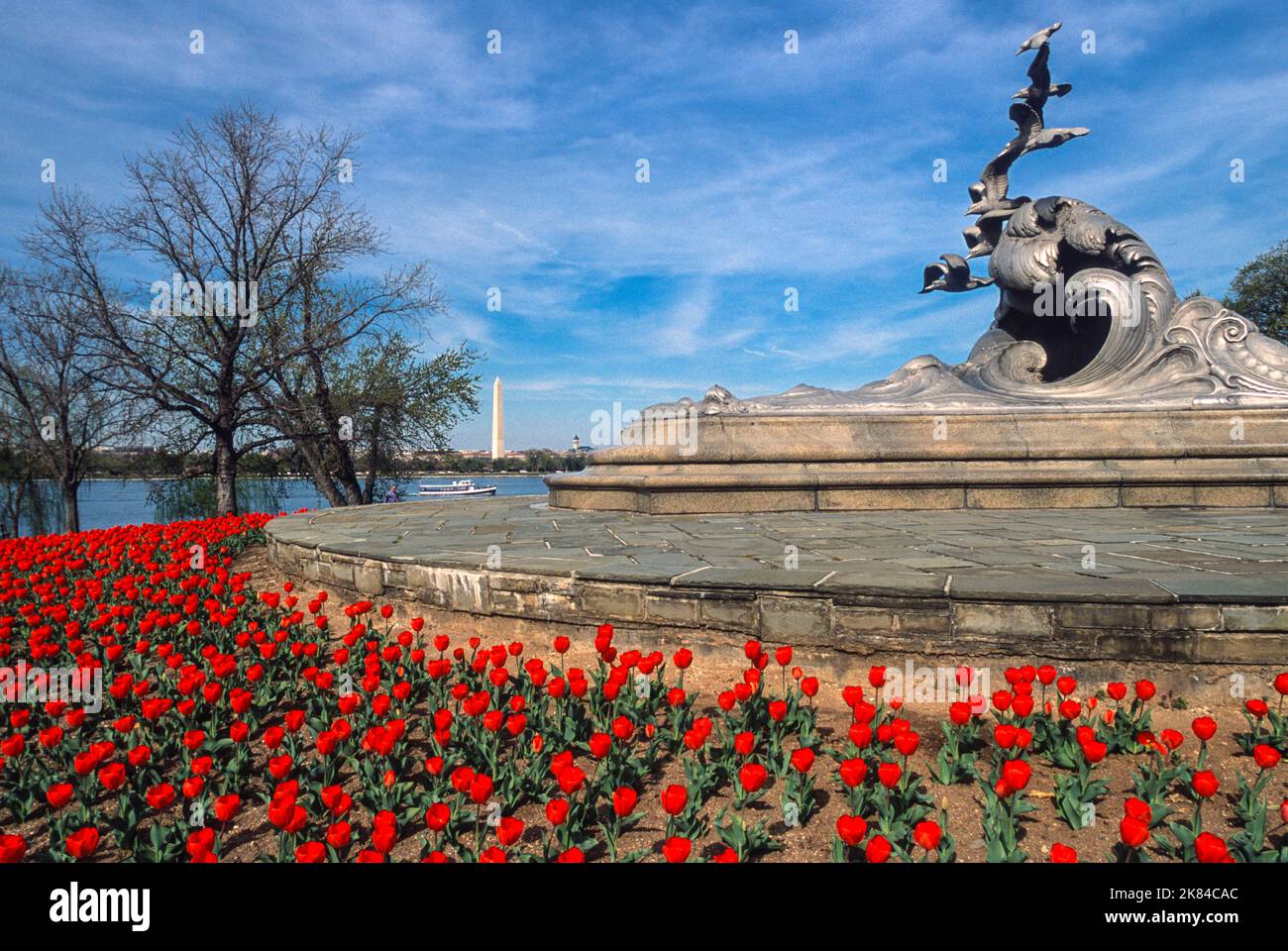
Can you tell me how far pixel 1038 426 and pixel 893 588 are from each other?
20.7 feet

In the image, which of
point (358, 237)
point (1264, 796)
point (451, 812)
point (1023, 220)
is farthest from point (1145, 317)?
point (358, 237)

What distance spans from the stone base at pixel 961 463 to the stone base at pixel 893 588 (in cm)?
196

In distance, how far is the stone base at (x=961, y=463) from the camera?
7934 millimetres

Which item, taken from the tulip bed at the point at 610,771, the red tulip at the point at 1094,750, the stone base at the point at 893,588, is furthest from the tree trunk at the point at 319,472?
the red tulip at the point at 1094,750

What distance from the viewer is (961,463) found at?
27.3 ft

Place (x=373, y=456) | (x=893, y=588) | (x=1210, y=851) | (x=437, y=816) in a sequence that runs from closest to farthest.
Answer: (x=1210, y=851)
(x=437, y=816)
(x=893, y=588)
(x=373, y=456)

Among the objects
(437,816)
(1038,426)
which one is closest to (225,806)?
(437,816)

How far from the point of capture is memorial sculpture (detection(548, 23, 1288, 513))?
26.2 feet

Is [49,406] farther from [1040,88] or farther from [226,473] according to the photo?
[1040,88]

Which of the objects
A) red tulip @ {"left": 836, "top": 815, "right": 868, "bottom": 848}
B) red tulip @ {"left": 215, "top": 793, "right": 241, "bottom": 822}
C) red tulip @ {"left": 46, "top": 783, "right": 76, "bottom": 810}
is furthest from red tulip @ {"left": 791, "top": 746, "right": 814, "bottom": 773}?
red tulip @ {"left": 46, "top": 783, "right": 76, "bottom": 810}

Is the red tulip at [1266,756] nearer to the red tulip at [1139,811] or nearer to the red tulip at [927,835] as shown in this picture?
the red tulip at [1139,811]

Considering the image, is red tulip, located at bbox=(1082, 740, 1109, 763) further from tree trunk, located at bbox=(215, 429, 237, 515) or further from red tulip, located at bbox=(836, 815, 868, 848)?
tree trunk, located at bbox=(215, 429, 237, 515)

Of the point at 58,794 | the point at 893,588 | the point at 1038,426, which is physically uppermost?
the point at 1038,426
